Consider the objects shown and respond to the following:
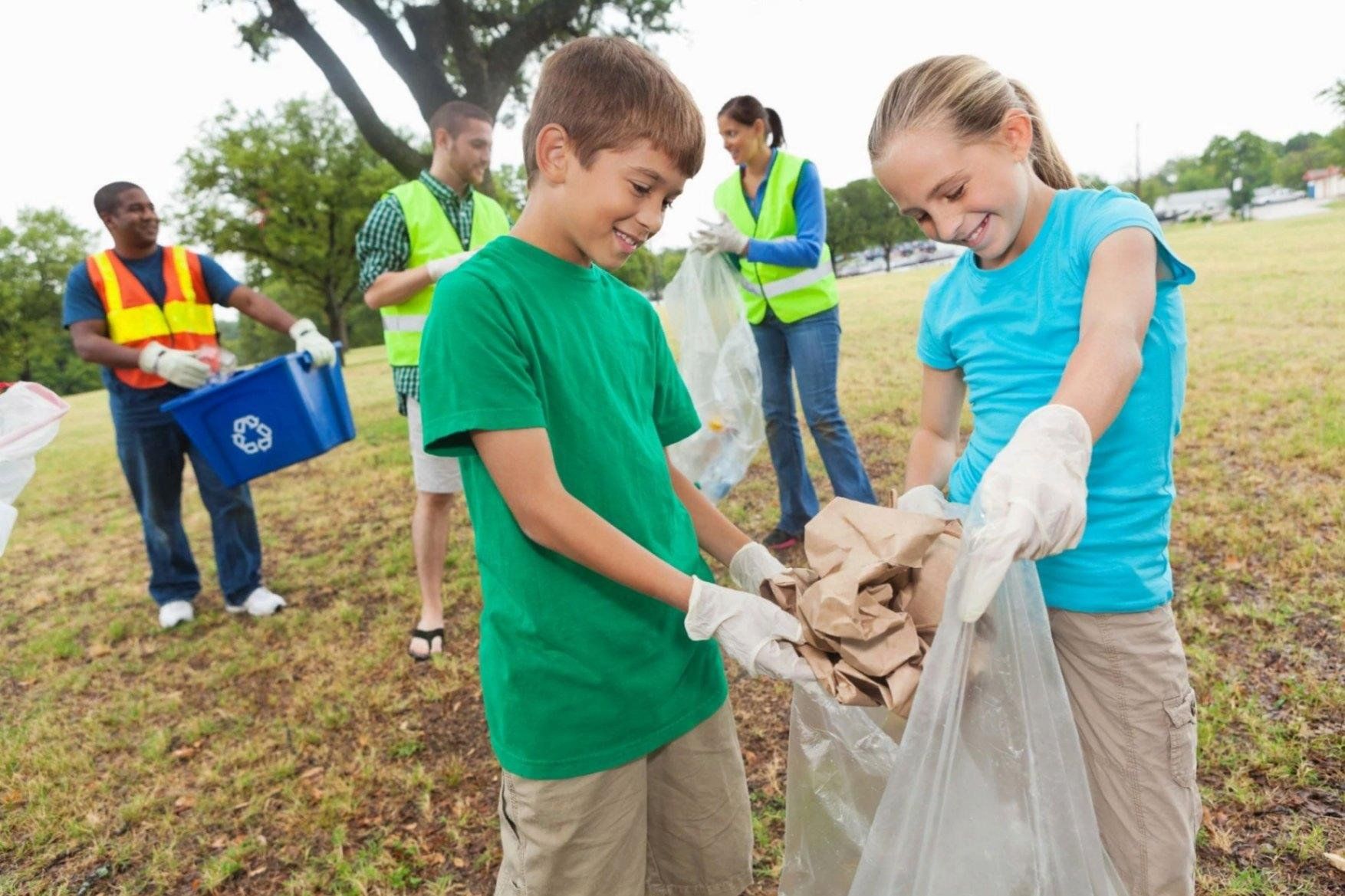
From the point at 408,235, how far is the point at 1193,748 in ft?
8.79

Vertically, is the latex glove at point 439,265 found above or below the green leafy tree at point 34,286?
below

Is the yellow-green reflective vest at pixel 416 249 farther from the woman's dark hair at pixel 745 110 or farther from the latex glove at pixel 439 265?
the woman's dark hair at pixel 745 110

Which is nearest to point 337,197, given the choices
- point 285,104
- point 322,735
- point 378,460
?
point 285,104

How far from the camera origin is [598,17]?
793 centimetres

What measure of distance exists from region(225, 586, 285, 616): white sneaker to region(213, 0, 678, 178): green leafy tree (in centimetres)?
446

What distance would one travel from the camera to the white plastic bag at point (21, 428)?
1260 mm

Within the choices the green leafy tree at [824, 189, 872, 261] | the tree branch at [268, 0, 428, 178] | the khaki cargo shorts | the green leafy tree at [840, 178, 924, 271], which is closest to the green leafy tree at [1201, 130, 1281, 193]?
the green leafy tree at [840, 178, 924, 271]

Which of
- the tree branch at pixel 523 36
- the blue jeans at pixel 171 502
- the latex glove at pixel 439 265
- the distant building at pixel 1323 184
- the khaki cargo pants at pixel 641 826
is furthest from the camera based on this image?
the distant building at pixel 1323 184

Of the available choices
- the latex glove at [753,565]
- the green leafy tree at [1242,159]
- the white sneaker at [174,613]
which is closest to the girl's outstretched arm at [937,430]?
the latex glove at [753,565]

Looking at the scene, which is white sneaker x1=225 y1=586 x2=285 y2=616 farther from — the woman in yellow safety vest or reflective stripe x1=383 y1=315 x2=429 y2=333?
the woman in yellow safety vest

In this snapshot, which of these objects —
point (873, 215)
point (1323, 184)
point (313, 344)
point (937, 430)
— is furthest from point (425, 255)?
point (1323, 184)

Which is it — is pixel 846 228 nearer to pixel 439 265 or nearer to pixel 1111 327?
pixel 439 265

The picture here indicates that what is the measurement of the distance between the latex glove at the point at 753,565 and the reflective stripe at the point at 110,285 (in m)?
3.17

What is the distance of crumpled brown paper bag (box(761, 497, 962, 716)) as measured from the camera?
38.4 inches
